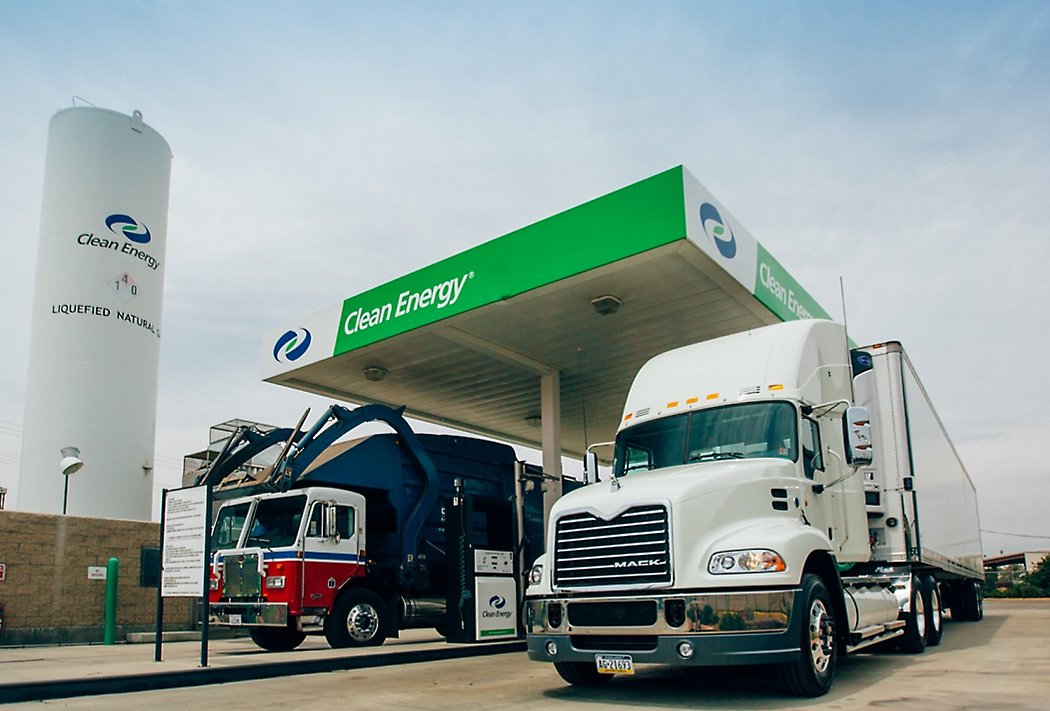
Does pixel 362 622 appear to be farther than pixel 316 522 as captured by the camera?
Yes

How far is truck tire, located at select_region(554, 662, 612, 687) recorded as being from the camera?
788 cm

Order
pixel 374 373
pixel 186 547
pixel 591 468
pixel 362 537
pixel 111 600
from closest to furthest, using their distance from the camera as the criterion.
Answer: pixel 591 468, pixel 186 547, pixel 362 537, pixel 111 600, pixel 374 373

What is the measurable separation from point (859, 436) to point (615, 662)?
9.74 ft

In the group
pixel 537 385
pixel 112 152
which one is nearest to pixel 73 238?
pixel 112 152

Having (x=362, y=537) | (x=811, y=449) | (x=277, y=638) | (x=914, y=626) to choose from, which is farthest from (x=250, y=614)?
(x=914, y=626)

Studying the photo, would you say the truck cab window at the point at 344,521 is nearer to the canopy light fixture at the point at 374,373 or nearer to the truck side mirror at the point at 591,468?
the canopy light fixture at the point at 374,373

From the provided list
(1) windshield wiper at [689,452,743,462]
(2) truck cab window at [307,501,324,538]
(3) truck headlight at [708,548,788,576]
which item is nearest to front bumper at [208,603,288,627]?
(2) truck cab window at [307,501,324,538]

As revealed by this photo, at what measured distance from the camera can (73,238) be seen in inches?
920

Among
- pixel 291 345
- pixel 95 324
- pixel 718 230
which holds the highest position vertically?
pixel 95 324

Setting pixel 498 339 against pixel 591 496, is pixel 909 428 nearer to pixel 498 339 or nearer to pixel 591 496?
pixel 591 496

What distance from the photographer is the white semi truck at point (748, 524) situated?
6691mm

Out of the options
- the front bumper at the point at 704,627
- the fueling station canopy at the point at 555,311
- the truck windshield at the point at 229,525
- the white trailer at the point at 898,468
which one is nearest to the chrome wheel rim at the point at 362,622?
Result: the truck windshield at the point at 229,525

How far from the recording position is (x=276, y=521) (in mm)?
13266

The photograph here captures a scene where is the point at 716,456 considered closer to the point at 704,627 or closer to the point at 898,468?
the point at 704,627
